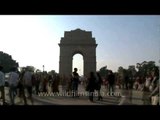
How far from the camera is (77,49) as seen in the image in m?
51.1

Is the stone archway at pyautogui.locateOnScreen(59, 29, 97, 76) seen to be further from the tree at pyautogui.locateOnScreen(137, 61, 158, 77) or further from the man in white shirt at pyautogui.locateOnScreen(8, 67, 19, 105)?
the man in white shirt at pyautogui.locateOnScreen(8, 67, 19, 105)

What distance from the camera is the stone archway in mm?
44356

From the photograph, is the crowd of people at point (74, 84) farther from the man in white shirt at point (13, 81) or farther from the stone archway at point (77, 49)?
the stone archway at point (77, 49)

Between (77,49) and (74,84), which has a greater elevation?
(77,49)

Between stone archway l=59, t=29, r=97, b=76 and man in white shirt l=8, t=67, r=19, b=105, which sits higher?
stone archway l=59, t=29, r=97, b=76

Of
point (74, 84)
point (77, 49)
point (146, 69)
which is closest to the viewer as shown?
point (74, 84)

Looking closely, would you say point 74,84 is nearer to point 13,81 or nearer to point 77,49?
point 13,81

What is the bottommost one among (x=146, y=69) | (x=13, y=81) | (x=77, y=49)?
(x=13, y=81)

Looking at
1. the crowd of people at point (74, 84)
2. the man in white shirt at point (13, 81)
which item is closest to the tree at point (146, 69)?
the crowd of people at point (74, 84)

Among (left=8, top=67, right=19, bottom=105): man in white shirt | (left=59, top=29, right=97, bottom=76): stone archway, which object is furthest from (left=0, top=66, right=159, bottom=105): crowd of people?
(left=59, top=29, right=97, bottom=76): stone archway

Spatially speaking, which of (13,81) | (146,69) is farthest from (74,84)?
(146,69)
